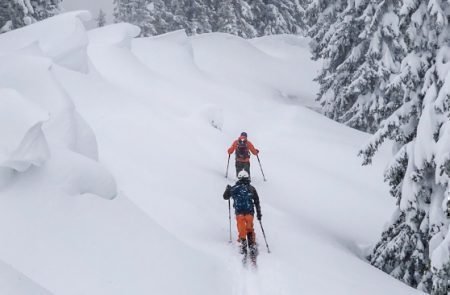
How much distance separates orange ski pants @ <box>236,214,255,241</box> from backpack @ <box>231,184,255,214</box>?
0.10 m

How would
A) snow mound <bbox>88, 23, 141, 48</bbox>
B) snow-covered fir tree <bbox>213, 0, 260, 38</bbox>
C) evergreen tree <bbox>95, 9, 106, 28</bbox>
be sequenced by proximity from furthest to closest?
evergreen tree <bbox>95, 9, 106, 28</bbox> < snow-covered fir tree <bbox>213, 0, 260, 38</bbox> < snow mound <bbox>88, 23, 141, 48</bbox>

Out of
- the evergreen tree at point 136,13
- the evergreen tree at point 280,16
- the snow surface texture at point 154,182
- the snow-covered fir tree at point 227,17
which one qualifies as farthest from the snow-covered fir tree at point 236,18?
the snow surface texture at point 154,182

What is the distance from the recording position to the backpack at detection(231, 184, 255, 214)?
11546mm

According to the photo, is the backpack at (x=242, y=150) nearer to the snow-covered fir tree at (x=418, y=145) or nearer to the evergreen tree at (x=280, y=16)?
the snow-covered fir tree at (x=418, y=145)

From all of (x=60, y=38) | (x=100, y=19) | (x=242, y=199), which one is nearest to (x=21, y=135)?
(x=242, y=199)

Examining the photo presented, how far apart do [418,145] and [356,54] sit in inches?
510

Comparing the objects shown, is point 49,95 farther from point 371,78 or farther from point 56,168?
point 371,78

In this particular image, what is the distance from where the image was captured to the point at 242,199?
11641 mm

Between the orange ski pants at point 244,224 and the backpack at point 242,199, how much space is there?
98 mm

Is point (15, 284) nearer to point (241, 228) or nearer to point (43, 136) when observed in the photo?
point (43, 136)

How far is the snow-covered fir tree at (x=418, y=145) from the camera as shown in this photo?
997 cm

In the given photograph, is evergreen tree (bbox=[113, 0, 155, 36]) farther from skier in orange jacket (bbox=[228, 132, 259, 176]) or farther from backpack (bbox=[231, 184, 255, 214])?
backpack (bbox=[231, 184, 255, 214])

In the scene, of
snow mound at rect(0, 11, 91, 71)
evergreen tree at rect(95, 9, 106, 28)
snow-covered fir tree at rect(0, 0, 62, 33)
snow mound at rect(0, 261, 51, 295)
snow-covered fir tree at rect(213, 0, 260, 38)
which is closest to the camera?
snow mound at rect(0, 261, 51, 295)

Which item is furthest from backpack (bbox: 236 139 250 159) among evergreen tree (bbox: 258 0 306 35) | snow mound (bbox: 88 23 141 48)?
evergreen tree (bbox: 258 0 306 35)
